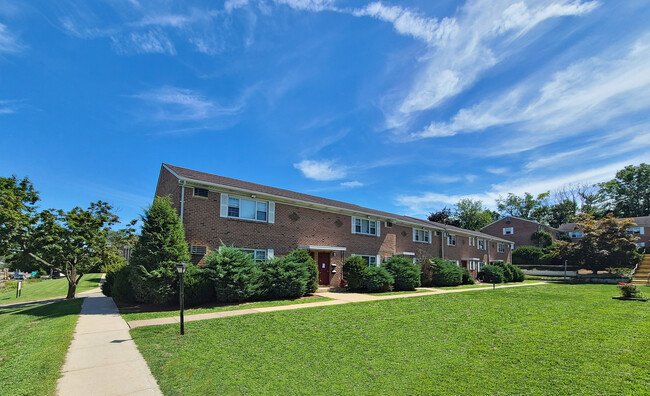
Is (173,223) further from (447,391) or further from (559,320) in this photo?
(559,320)

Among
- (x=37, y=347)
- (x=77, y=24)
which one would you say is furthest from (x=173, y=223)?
(x=77, y=24)

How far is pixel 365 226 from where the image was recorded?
73.2 ft

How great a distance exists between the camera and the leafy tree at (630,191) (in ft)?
199

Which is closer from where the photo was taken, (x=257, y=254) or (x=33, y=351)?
(x=33, y=351)

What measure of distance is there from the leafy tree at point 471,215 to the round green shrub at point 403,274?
1754 inches

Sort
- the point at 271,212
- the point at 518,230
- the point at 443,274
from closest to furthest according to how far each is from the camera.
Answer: the point at 271,212 < the point at 443,274 < the point at 518,230

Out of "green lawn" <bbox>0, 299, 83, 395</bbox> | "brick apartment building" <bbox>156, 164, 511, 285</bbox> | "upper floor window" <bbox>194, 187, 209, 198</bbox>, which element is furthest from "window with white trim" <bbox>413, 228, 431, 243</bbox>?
"green lawn" <bbox>0, 299, 83, 395</bbox>

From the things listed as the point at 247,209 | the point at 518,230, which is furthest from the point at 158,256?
the point at 518,230

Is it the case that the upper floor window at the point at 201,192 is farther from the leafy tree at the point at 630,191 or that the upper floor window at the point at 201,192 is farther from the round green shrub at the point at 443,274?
the leafy tree at the point at 630,191

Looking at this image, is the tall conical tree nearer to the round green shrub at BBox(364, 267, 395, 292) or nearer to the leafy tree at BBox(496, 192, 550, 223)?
the round green shrub at BBox(364, 267, 395, 292)

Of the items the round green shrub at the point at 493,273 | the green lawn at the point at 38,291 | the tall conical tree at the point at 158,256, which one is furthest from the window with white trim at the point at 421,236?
the green lawn at the point at 38,291

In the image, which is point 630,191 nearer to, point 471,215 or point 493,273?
point 471,215

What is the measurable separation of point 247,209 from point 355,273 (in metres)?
→ 6.63

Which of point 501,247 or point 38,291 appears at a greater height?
point 501,247
